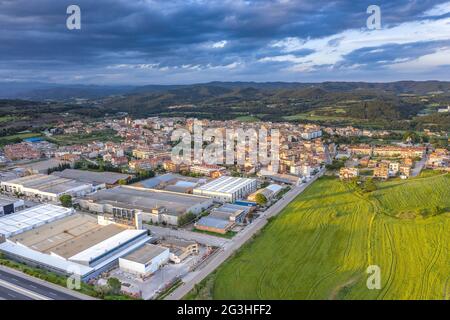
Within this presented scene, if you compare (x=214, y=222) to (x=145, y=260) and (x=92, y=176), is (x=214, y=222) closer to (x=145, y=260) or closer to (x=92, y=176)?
(x=145, y=260)

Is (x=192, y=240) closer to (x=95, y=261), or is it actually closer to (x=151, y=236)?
(x=151, y=236)

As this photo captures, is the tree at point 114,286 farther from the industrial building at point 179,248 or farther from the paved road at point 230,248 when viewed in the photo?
the industrial building at point 179,248

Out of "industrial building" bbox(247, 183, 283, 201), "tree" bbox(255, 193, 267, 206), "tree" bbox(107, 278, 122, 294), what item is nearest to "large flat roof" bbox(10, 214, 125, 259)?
"tree" bbox(107, 278, 122, 294)

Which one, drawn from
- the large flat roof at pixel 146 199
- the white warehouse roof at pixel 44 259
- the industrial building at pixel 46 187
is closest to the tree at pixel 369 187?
the large flat roof at pixel 146 199

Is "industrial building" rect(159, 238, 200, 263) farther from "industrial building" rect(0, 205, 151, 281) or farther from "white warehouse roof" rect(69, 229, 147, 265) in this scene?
"white warehouse roof" rect(69, 229, 147, 265)

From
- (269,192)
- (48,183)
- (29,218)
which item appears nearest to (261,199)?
(269,192)

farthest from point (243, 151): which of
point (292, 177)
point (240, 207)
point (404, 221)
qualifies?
point (404, 221)
